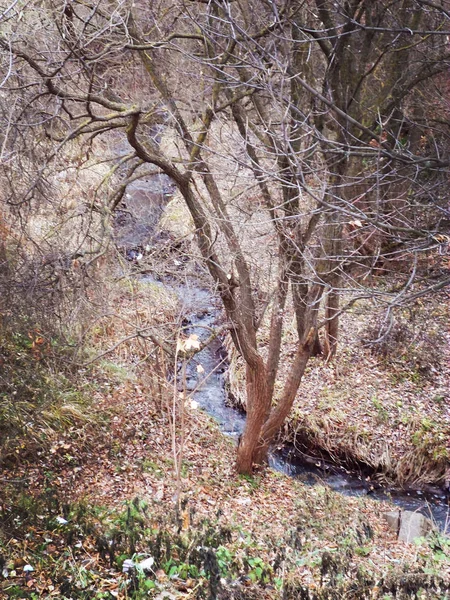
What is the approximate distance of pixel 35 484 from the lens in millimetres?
6148

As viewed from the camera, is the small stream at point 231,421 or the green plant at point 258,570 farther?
the small stream at point 231,421

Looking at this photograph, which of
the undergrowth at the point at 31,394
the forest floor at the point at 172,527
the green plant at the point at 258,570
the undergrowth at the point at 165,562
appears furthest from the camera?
the undergrowth at the point at 31,394

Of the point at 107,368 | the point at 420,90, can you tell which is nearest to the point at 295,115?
the point at 420,90

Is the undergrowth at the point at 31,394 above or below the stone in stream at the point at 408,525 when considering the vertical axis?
above

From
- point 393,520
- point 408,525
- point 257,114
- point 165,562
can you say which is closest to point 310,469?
point 393,520

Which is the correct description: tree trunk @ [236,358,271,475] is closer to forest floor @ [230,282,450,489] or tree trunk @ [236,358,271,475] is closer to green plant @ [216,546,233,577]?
forest floor @ [230,282,450,489]

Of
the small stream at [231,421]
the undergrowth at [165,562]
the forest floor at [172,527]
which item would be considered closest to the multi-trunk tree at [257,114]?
the small stream at [231,421]

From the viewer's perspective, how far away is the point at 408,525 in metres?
6.61

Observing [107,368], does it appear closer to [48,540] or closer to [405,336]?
[48,540]

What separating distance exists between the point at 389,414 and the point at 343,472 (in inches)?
52.4

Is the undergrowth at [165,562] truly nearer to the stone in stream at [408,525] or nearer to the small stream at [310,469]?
the stone in stream at [408,525]

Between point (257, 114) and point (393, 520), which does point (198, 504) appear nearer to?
point (393, 520)

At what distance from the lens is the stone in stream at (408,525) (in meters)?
6.48

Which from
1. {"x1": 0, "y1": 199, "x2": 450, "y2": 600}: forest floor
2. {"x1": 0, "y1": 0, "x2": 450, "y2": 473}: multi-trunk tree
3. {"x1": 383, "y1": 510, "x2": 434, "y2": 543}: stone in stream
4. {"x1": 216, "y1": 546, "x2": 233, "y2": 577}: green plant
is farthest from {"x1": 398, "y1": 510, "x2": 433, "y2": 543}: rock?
{"x1": 216, "y1": 546, "x2": 233, "y2": 577}: green plant
